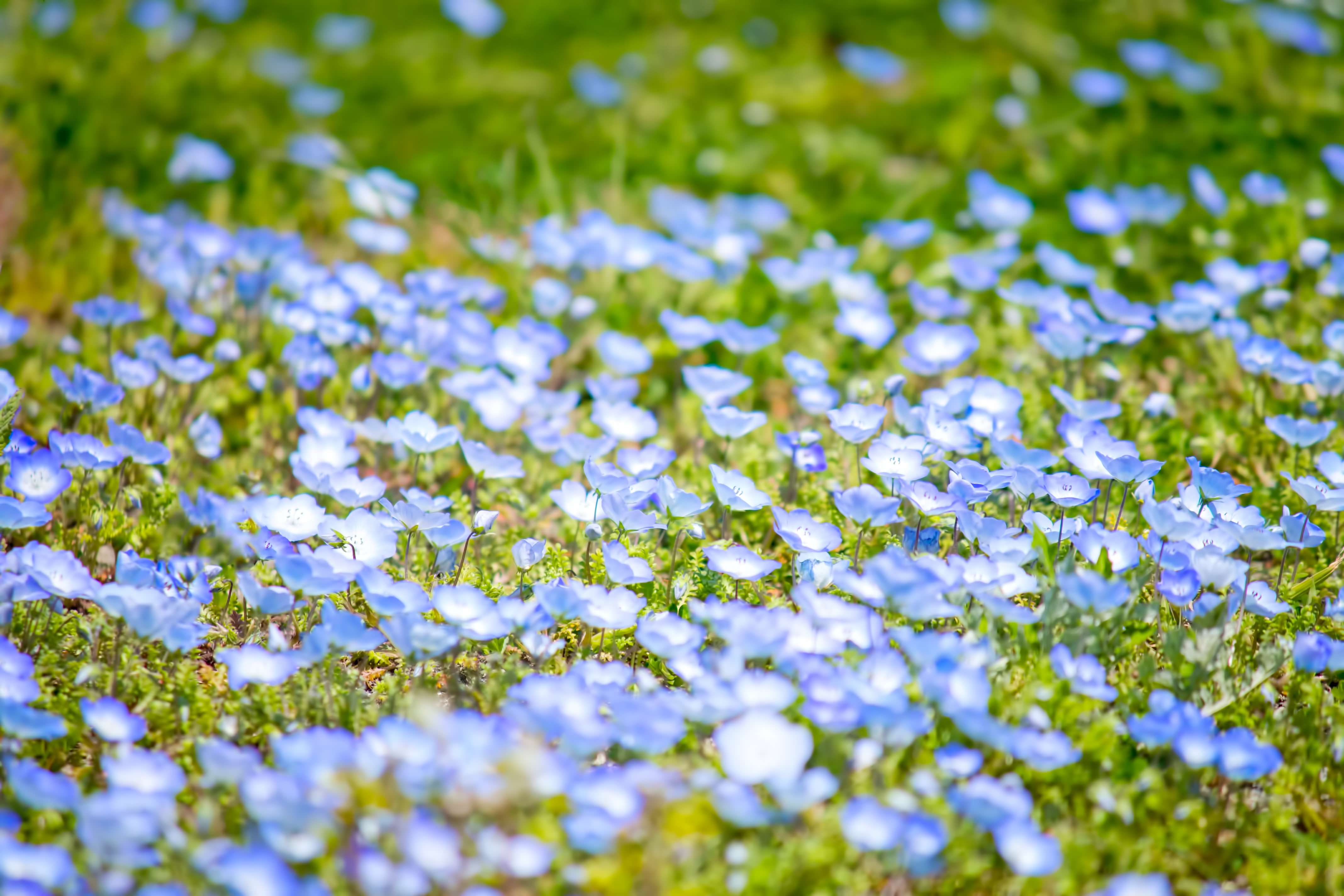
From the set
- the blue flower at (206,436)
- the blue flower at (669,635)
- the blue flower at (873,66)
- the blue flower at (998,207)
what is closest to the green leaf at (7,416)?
the blue flower at (206,436)

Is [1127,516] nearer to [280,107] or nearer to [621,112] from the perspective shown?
[621,112]

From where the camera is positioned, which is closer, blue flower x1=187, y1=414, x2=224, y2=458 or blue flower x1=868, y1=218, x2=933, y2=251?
blue flower x1=187, y1=414, x2=224, y2=458

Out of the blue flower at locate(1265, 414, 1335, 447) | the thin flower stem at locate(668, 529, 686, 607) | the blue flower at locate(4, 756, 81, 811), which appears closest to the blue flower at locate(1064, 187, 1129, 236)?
the blue flower at locate(1265, 414, 1335, 447)

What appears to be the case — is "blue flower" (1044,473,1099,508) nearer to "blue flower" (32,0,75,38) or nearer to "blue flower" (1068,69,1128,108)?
"blue flower" (1068,69,1128,108)

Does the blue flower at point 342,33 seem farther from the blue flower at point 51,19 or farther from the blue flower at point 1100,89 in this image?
the blue flower at point 1100,89

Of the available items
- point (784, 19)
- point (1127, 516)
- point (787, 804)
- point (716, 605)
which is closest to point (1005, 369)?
point (1127, 516)

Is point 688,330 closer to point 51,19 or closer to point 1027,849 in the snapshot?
point 1027,849

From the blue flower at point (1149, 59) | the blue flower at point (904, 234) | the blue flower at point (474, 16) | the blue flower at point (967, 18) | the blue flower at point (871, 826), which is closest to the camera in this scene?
the blue flower at point (871, 826)

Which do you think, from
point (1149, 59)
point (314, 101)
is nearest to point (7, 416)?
point (314, 101)
